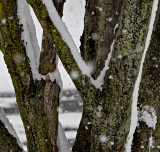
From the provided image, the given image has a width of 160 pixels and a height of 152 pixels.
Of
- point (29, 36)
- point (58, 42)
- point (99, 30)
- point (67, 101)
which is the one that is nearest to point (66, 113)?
point (67, 101)

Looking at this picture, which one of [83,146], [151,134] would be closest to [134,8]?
[151,134]

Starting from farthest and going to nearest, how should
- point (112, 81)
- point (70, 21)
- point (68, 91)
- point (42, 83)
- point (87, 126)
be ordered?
1. point (70, 21)
2. point (68, 91)
3. point (87, 126)
4. point (42, 83)
5. point (112, 81)

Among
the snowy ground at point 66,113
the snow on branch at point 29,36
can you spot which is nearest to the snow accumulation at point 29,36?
the snow on branch at point 29,36

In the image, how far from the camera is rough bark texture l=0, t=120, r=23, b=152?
1497 millimetres

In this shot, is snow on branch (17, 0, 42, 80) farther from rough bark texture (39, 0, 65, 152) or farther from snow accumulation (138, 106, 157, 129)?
snow accumulation (138, 106, 157, 129)

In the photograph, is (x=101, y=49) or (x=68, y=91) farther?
(x=68, y=91)

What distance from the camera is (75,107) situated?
6.58 meters

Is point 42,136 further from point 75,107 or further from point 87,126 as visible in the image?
point 75,107

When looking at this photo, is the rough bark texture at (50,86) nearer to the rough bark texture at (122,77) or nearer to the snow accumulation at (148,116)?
the rough bark texture at (122,77)

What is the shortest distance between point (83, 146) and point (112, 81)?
→ 833 millimetres

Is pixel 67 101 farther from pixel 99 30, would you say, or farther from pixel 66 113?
pixel 99 30

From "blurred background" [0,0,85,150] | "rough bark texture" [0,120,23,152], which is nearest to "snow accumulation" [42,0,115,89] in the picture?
"rough bark texture" [0,120,23,152]

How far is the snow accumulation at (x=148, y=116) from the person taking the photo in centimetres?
157

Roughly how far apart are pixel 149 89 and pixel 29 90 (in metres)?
0.77
